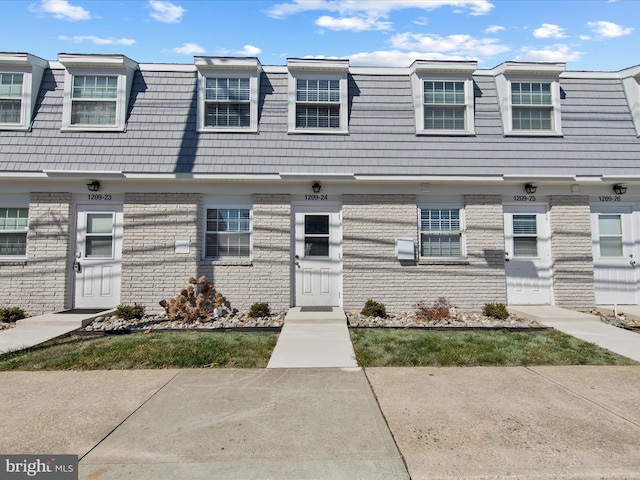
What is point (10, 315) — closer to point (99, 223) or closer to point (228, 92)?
point (99, 223)

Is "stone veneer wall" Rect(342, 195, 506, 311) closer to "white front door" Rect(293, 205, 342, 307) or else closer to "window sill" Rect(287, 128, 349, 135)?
"white front door" Rect(293, 205, 342, 307)

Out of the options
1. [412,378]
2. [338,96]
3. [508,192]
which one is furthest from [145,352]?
[508,192]

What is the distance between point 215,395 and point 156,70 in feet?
28.9

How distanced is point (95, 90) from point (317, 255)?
680cm

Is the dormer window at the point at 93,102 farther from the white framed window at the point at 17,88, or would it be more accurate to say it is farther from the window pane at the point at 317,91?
the window pane at the point at 317,91

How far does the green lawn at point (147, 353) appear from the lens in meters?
5.38

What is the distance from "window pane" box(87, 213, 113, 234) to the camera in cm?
916

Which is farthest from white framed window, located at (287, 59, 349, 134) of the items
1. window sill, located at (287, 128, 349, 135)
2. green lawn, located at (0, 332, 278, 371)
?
green lawn, located at (0, 332, 278, 371)

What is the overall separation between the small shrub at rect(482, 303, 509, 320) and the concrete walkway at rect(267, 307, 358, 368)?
3.30 metres

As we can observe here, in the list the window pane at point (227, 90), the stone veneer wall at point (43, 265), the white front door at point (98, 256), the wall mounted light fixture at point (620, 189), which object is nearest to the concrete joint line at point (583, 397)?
the wall mounted light fixture at point (620, 189)

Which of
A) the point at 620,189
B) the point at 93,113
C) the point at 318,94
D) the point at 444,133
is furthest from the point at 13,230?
the point at 620,189

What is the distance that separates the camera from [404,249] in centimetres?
902

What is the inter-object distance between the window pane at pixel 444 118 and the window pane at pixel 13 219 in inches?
393

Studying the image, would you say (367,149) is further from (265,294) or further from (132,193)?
(132,193)
